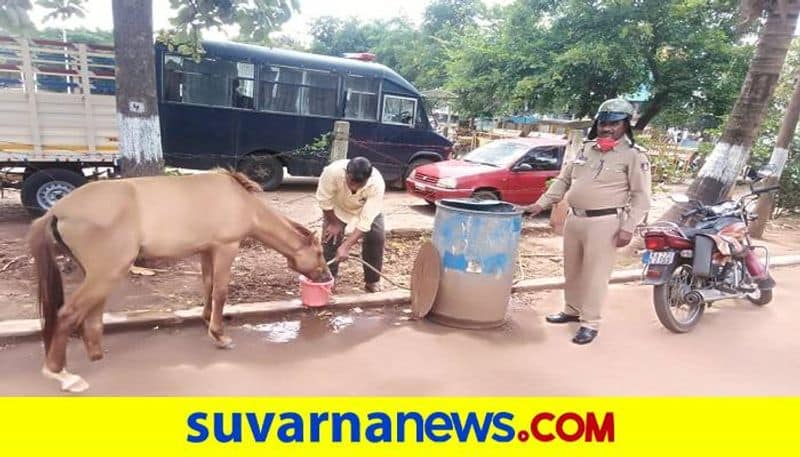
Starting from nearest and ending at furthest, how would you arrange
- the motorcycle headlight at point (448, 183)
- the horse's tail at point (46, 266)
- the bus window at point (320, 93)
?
the horse's tail at point (46, 266) → the motorcycle headlight at point (448, 183) → the bus window at point (320, 93)

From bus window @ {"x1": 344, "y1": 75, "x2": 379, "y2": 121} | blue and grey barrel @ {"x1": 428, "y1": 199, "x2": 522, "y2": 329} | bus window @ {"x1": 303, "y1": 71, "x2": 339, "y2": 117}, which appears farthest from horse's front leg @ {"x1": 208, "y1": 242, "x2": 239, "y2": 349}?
bus window @ {"x1": 344, "y1": 75, "x2": 379, "y2": 121}

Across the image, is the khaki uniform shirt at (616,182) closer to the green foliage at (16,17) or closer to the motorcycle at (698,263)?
the motorcycle at (698,263)

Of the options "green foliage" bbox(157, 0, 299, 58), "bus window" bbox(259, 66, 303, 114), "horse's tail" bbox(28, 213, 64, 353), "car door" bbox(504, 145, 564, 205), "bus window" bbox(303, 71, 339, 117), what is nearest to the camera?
"horse's tail" bbox(28, 213, 64, 353)

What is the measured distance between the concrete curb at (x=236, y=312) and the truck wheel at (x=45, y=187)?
3.41 meters

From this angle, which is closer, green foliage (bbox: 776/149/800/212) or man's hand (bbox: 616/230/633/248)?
man's hand (bbox: 616/230/633/248)

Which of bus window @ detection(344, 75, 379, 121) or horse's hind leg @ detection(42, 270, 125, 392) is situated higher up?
bus window @ detection(344, 75, 379, 121)

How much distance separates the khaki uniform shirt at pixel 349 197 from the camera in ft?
13.7

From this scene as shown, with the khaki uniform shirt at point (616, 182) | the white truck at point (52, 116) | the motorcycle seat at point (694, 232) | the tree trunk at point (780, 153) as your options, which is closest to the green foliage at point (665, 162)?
the tree trunk at point (780, 153)

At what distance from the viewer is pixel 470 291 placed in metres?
4.16

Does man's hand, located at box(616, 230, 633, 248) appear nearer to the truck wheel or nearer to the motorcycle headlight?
the motorcycle headlight

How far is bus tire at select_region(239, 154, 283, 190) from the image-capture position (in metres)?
10.1

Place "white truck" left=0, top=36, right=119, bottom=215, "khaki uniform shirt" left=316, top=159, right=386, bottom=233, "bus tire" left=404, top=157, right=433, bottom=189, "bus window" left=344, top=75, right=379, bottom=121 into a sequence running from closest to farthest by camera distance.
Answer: "khaki uniform shirt" left=316, top=159, right=386, bottom=233
"white truck" left=0, top=36, right=119, bottom=215
"bus window" left=344, top=75, right=379, bottom=121
"bus tire" left=404, top=157, right=433, bottom=189

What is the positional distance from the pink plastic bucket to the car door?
17.9 ft

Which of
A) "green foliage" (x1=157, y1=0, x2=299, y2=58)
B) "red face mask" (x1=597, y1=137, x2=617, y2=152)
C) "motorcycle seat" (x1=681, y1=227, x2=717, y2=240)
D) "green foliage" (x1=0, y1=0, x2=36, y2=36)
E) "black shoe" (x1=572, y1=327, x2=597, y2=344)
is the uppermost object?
"green foliage" (x1=157, y1=0, x2=299, y2=58)
